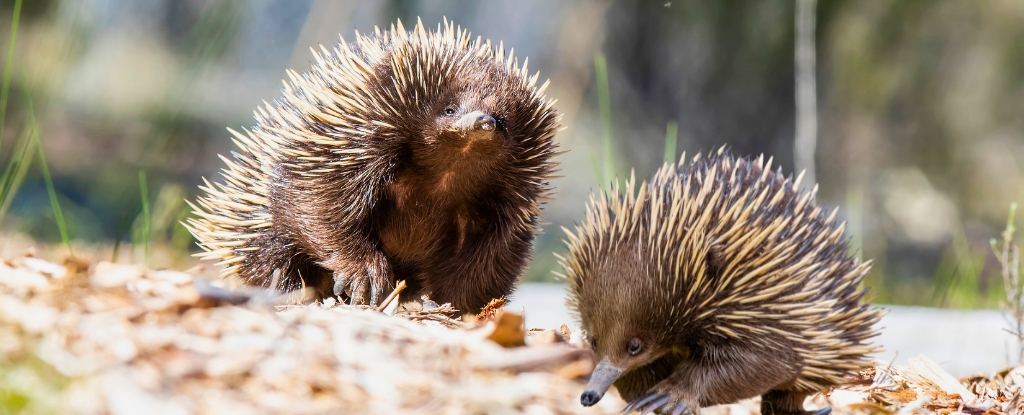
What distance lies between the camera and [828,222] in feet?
9.74

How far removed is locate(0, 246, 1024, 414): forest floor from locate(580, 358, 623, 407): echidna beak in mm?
28

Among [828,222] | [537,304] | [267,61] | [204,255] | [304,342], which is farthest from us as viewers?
[267,61]

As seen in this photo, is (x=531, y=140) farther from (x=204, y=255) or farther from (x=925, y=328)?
(x=925, y=328)

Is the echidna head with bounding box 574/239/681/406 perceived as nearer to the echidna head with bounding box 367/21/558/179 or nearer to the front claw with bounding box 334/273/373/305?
the echidna head with bounding box 367/21/558/179

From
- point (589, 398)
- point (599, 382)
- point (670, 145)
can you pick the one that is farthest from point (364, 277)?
point (670, 145)

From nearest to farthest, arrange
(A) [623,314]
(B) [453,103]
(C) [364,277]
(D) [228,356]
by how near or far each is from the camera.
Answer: (D) [228,356] → (A) [623,314] → (B) [453,103] → (C) [364,277]

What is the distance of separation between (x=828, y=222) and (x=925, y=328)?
2730mm

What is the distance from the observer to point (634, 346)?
2.55 metres

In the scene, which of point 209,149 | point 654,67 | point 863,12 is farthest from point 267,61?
point 863,12

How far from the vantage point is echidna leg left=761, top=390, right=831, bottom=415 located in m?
2.98

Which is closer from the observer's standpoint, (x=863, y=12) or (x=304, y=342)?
(x=304, y=342)

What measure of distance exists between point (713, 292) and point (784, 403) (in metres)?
0.63

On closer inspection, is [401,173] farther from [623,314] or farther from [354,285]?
[623,314]

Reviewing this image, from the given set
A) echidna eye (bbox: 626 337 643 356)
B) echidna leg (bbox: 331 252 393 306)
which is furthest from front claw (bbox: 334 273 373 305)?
echidna eye (bbox: 626 337 643 356)
